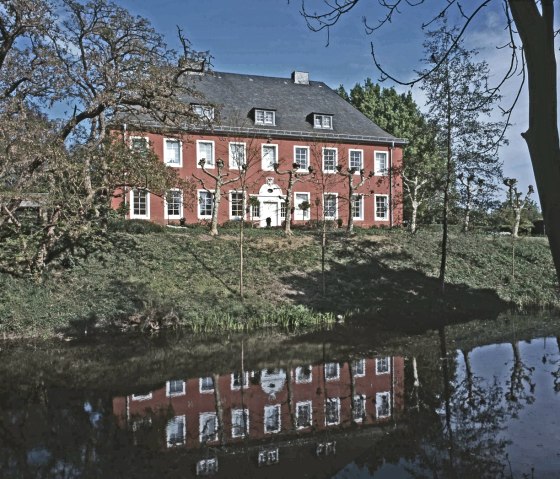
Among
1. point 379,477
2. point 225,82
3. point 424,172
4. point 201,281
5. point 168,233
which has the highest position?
point 225,82

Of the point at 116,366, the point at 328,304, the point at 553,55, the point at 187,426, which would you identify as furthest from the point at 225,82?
the point at 553,55

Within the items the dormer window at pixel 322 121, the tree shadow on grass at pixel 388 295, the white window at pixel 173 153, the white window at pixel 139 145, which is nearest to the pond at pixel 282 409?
the tree shadow on grass at pixel 388 295

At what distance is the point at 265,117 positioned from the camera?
32375 millimetres

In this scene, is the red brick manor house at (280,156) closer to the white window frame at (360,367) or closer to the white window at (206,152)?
the white window at (206,152)

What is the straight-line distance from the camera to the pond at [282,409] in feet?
17.2

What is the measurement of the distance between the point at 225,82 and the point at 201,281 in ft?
69.2

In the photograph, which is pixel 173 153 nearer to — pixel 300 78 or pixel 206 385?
pixel 300 78

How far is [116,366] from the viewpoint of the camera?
9.73 meters

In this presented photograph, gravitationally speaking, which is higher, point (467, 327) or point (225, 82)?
point (225, 82)

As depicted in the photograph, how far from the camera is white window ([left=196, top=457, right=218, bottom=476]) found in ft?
16.6

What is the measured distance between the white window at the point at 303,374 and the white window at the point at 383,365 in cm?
124

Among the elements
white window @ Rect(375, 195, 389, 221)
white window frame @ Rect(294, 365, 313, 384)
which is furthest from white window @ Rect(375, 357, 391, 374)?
white window @ Rect(375, 195, 389, 221)

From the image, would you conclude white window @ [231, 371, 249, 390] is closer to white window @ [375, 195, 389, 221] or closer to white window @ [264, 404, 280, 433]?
white window @ [264, 404, 280, 433]

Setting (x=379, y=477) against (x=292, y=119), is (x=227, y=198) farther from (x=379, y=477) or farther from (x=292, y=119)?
(x=379, y=477)
